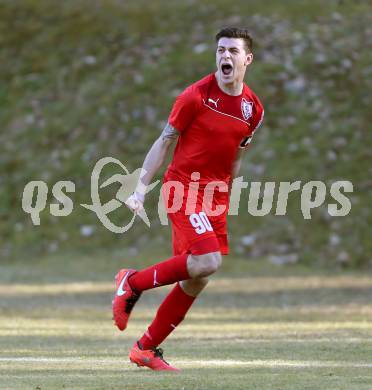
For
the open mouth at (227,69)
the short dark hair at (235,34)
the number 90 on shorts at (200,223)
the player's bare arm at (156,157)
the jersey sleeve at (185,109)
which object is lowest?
the number 90 on shorts at (200,223)

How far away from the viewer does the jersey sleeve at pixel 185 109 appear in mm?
9133

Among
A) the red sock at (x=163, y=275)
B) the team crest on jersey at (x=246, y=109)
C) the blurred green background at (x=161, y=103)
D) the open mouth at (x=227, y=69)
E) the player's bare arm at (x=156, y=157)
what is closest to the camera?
the red sock at (x=163, y=275)

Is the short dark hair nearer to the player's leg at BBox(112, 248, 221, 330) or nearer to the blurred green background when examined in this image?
the player's leg at BBox(112, 248, 221, 330)

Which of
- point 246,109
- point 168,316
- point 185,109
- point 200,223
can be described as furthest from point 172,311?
point 246,109

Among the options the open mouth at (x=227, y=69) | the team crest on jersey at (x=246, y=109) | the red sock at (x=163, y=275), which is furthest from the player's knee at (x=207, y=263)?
the open mouth at (x=227, y=69)

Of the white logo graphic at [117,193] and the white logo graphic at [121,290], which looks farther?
the white logo graphic at [117,193]

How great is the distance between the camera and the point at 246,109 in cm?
945

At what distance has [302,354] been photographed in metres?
10.3

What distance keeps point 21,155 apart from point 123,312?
1760 cm

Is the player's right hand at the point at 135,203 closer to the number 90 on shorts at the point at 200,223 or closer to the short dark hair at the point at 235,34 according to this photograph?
the number 90 on shorts at the point at 200,223

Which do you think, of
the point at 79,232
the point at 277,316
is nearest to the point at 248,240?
the point at 79,232

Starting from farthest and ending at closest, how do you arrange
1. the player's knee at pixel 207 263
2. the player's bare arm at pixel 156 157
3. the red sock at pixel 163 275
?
the player's bare arm at pixel 156 157 → the red sock at pixel 163 275 → the player's knee at pixel 207 263

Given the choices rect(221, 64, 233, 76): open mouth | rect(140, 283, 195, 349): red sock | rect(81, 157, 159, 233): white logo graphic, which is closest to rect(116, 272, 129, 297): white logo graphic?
rect(140, 283, 195, 349): red sock

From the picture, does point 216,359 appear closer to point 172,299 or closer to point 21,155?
point 172,299
